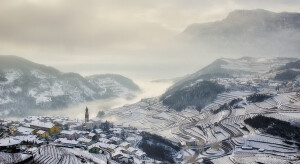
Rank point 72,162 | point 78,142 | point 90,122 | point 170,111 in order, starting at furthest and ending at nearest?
1. point 170,111
2. point 90,122
3. point 78,142
4. point 72,162

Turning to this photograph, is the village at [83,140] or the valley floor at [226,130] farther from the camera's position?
the valley floor at [226,130]

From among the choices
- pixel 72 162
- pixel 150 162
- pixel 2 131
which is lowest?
pixel 150 162

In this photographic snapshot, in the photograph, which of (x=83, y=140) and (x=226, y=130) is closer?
(x=83, y=140)

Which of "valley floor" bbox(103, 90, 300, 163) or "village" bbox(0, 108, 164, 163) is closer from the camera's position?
"village" bbox(0, 108, 164, 163)

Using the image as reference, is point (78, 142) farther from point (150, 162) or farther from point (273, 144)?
point (273, 144)

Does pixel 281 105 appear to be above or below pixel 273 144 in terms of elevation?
above

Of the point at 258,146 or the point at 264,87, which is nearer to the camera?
the point at 258,146

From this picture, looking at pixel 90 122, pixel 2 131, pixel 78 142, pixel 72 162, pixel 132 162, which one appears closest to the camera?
pixel 72 162

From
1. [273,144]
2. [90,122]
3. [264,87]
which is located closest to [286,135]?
[273,144]

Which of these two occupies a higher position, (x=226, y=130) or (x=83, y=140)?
(x=83, y=140)

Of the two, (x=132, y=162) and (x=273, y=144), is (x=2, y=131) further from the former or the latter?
(x=273, y=144)
